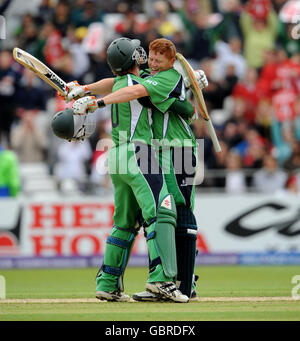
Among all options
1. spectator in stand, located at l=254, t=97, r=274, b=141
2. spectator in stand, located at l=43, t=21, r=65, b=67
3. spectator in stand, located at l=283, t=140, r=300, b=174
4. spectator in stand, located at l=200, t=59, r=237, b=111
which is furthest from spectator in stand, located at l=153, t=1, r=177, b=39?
spectator in stand, located at l=283, t=140, r=300, b=174

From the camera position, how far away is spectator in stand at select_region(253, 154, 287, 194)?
628 inches

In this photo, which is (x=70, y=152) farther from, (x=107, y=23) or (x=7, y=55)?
(x=107, y=23)

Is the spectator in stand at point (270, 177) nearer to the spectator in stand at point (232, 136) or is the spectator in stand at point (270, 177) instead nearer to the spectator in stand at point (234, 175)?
the spectator in stand at point (234, 175)

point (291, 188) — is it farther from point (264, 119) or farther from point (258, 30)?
point (258, 30)

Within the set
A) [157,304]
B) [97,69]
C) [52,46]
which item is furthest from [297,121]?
[157,304]

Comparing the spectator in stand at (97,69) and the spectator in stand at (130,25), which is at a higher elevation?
the spectator in stand at (130,25)

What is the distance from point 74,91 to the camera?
27.8ft

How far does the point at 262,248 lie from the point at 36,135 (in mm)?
5280

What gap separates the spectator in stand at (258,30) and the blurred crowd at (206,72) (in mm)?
23

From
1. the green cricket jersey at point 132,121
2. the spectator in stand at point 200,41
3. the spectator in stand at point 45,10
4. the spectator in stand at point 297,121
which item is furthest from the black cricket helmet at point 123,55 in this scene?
the spectator in stand at point 45,10

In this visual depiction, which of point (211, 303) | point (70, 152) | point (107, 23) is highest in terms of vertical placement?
point (107, 23)

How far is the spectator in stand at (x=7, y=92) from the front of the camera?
17562 millimetres
